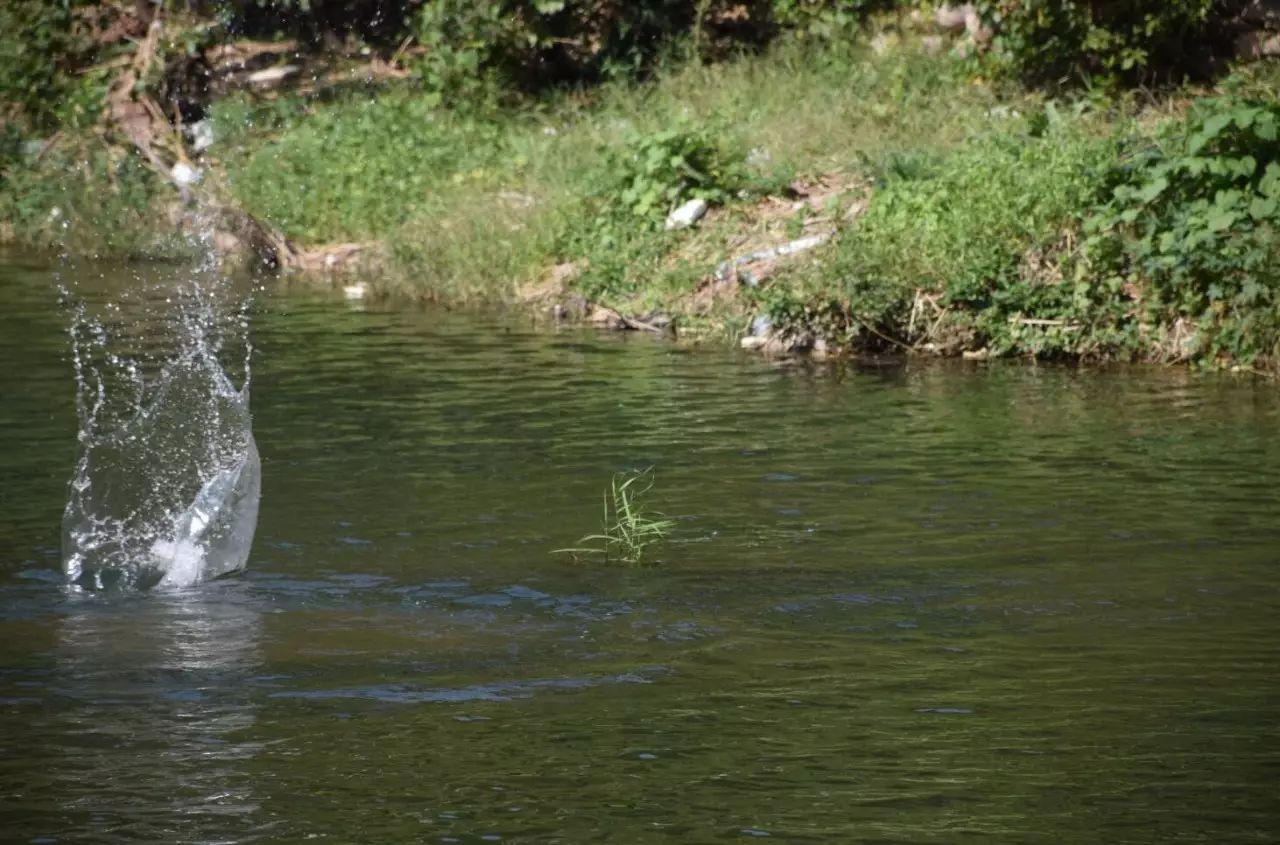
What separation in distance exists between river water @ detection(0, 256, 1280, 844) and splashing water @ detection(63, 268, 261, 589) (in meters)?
0.16

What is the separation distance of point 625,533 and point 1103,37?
9079 mm

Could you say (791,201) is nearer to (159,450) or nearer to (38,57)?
(159,450)

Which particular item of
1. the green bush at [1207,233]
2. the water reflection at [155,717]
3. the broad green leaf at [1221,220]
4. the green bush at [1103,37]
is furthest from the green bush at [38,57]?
the water reflection at [155,717]

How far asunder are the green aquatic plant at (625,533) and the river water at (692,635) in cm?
13

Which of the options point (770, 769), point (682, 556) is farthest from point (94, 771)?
point (682, 556)

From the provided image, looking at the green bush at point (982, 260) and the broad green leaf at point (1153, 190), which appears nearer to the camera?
the broad green leaf at point (1153, 190)

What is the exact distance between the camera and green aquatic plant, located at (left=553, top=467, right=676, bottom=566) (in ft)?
28.1

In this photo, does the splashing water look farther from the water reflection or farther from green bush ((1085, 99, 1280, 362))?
green bush ((1085, 99, 1280, 362))

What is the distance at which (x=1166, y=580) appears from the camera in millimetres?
8031

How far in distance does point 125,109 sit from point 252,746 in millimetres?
16694

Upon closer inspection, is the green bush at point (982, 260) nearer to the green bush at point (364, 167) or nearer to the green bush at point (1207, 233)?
the green bush at point (1207, 233)

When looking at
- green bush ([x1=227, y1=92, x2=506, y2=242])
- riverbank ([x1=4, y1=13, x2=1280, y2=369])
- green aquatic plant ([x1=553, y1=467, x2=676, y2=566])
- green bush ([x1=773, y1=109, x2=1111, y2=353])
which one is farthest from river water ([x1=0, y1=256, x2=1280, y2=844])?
green bush ([x1=227, y1=92, x2=506, y2=242])

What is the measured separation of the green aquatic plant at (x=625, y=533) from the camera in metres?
8.56

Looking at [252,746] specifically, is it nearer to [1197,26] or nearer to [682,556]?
[682,556]
